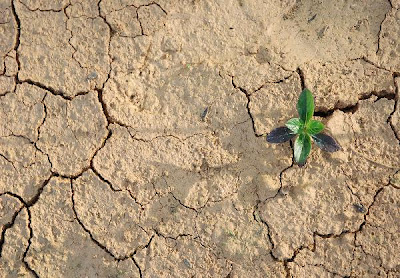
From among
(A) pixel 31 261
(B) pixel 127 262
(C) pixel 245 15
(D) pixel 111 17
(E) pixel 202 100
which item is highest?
(C) pixel 245 15

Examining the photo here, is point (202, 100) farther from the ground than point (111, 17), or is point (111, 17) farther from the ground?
point (111, 17)

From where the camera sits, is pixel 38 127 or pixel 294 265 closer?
pixel 294 265

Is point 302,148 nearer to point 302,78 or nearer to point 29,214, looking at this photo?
point 302,78

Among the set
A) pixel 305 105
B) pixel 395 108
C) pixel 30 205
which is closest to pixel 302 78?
pixel 305 105

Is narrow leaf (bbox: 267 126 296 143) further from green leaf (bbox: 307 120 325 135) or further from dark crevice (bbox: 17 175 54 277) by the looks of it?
dark crevice (bbox: 17 175 54 277)

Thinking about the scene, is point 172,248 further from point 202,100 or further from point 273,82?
point 273,82

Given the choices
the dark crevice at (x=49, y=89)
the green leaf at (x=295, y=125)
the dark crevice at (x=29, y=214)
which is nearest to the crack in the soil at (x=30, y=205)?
the dark crevice at (x=29, y=214)

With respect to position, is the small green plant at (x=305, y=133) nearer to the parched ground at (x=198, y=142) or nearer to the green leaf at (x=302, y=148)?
the green leaf at (x=302, y=148)

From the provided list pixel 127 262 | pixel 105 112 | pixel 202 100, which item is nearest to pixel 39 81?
pixel 105 112
